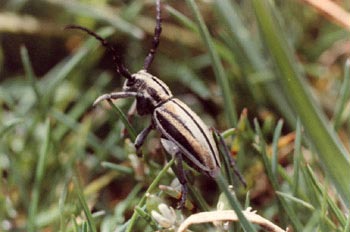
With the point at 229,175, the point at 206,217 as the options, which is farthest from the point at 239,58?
the point at 206,217

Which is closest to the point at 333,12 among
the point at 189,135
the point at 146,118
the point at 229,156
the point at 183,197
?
the point at 146,118

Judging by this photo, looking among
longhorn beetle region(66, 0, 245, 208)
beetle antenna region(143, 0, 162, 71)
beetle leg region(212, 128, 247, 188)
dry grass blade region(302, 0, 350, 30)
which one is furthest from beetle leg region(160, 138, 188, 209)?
dry grass blade region(302, 0, 350, 30)

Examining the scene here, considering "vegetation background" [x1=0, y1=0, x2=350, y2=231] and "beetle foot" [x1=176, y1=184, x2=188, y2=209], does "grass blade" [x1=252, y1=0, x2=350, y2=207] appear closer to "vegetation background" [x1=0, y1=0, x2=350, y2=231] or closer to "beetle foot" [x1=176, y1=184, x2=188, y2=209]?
"vegetation background" [x1=0, y1=0, x2=350, y2=231]

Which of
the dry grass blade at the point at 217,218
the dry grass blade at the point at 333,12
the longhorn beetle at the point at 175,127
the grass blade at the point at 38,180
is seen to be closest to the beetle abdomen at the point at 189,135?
the longhorn beetle at the point at 175,127

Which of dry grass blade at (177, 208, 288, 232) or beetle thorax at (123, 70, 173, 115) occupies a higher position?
beetle thorax at (123, 70, 173, 115)

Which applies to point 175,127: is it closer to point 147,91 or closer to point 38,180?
point 147,91

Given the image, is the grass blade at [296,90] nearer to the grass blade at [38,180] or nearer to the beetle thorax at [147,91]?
the beetle thorax at [147,91]

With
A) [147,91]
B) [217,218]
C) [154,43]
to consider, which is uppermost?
[154,43]
